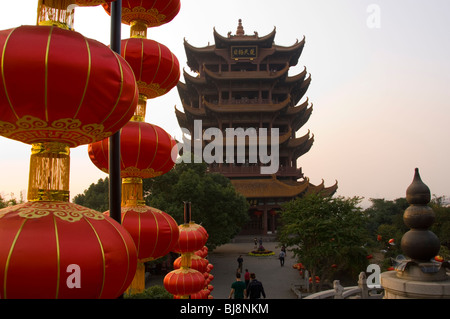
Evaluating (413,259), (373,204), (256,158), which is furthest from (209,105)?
(413,259)

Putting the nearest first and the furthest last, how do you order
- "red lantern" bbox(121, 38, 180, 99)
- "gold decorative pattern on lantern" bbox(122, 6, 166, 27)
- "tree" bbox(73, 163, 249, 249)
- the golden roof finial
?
"red lantern" bbox(121, 38, 180, 99) < "gold decorative pattern on lantern" bbox(122, 6, 166, 27) < "tree" bbox(73, 163, 249, 249) < the golden roof finial

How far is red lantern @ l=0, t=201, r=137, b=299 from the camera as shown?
1363mm

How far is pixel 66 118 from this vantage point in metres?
1.56

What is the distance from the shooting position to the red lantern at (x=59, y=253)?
136cm

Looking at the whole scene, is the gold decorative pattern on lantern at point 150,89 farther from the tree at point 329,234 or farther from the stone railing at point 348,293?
the tree at point 329,234

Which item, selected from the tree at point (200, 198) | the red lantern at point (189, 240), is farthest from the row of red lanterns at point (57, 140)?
the tree at point (200, 198)

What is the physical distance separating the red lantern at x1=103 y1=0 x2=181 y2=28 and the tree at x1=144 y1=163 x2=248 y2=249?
44.1ft

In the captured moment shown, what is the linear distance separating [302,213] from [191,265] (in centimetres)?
818

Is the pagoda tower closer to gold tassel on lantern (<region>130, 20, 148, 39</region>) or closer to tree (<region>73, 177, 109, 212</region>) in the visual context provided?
tree (<region>73, 177, 109, 212</region>)

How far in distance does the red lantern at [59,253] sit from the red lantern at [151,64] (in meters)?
1.77

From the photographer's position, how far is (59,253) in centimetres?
140

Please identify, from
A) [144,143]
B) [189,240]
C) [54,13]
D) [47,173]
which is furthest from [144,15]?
[189,240]

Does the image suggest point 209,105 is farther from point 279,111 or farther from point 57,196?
point 57,196

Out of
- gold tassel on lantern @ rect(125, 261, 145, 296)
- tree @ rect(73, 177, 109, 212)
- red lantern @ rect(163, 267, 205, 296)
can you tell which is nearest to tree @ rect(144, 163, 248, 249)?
tree @ rect(73, 177, 109, 212)
